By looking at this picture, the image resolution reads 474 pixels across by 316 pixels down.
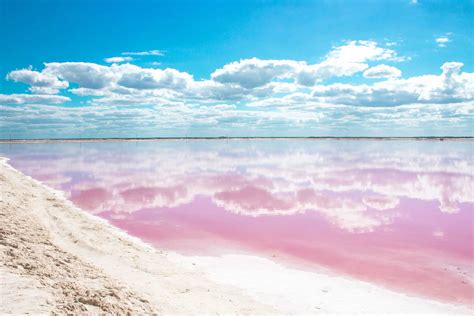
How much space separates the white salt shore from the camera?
5.01 m

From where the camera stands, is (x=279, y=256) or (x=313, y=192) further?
(x=313, y=192)

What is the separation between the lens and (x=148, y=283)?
656cm

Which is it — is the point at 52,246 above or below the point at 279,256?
above

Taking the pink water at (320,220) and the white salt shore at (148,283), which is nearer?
the white salt shore at (148,283)

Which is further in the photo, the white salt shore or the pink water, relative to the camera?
the pink water

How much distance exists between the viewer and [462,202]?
15852 millimetres

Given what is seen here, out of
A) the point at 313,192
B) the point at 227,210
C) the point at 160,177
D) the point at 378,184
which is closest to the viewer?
the point at 227,210

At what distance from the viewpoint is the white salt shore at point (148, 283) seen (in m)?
5.01

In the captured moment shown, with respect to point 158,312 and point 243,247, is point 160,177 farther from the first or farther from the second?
point 158,312

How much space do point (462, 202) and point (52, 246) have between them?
16100 millimetres

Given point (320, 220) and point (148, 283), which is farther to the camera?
point (320, 220)

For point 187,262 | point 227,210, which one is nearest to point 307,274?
point 187,262

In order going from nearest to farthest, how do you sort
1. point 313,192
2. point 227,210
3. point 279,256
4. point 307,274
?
1. point 307,274
2. point 279,256
3. point 227,210
4. point 313,192

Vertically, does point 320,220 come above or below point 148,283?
below
